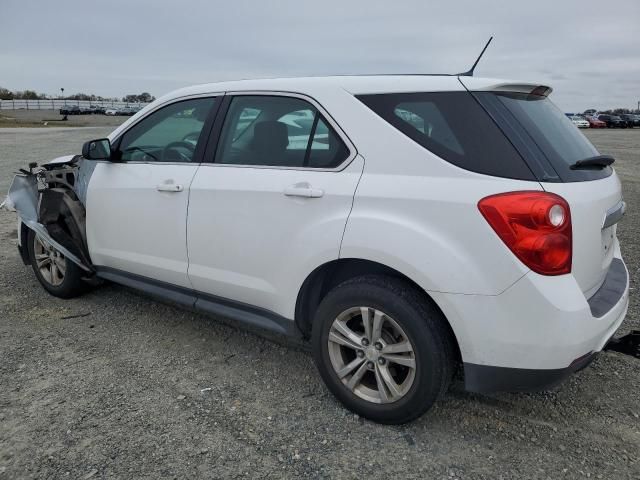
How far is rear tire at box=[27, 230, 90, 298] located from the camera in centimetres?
436

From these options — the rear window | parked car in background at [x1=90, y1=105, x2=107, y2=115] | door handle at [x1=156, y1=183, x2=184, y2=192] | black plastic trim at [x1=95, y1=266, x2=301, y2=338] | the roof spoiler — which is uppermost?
the roof spoiler

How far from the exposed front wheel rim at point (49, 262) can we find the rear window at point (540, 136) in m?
3.51

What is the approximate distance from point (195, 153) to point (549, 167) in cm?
209

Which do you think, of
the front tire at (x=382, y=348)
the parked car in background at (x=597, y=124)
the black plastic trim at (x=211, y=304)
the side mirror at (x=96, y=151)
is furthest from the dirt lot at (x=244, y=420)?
the parked car in background at (x=597, y=124)

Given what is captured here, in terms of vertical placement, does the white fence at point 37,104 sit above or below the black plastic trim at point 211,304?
below

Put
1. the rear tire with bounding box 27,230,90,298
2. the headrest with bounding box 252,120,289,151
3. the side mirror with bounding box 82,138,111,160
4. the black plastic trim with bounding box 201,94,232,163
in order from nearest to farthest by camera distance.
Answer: the headrest with bounding box 252,120,289,151
the black plastic trim with bounding box 201,94,232,163
the side mirror with bounding box 82,138,111,160
the rear tire with bounding box 27,230,90,298

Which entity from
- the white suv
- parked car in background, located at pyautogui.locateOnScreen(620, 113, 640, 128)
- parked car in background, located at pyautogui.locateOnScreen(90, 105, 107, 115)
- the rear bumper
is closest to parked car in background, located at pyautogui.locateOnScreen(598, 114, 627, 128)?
parked car in background, located at pyautogui.locateOnScreen(620, 113, 640, 128)

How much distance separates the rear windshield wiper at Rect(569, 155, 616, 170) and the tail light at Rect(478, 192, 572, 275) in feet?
1.09

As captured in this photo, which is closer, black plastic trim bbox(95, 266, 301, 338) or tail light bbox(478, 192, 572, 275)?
tail light bbox(478, 192, 572, 275)

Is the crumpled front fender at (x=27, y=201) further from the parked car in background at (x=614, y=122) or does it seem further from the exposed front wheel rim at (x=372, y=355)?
the parked car in background at (x=614, y=122)

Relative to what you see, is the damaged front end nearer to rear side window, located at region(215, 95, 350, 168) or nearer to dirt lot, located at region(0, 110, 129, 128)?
rear side window, located at region(215, 95, 350, 168)

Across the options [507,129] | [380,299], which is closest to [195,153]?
[380,299]

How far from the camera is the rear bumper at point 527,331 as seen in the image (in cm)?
224

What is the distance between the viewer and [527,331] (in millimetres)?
2268
